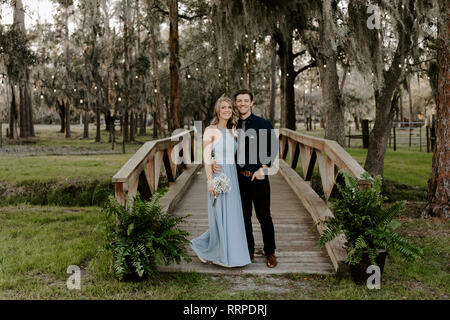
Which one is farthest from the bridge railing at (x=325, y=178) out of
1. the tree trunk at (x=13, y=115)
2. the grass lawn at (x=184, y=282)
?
the tree trunk at (x=13, y=115)

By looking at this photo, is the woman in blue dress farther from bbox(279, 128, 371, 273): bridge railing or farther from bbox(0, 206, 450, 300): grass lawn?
bbox(279, 128, 371, 273): bridge railing

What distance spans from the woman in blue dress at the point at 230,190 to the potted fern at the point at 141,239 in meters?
0.39

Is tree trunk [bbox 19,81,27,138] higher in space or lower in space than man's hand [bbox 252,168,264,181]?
higher

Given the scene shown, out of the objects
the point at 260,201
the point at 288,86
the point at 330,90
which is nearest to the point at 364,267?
the point at 260,201

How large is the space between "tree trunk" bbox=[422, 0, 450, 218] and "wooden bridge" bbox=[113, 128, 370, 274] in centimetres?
162

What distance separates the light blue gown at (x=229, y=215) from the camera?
3900 mm

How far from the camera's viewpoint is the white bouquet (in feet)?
12.4

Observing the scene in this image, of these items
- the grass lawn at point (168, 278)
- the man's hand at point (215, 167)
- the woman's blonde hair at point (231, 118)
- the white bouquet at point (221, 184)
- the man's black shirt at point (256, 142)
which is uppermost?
the woman's blonde hair at point (231, 118)

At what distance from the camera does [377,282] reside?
142 inches

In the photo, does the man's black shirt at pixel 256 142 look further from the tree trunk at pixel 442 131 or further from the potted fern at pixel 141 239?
the tree trunk at pixel 442 131

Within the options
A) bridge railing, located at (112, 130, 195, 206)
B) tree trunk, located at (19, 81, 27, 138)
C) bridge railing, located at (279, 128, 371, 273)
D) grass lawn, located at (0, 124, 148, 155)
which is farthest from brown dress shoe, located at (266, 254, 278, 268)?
tree trunk, located at (19, 81, 27, 138)

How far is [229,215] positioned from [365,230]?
1196mm

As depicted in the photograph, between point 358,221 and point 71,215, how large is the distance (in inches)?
198

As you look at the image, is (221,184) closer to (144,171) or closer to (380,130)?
(144,171)
